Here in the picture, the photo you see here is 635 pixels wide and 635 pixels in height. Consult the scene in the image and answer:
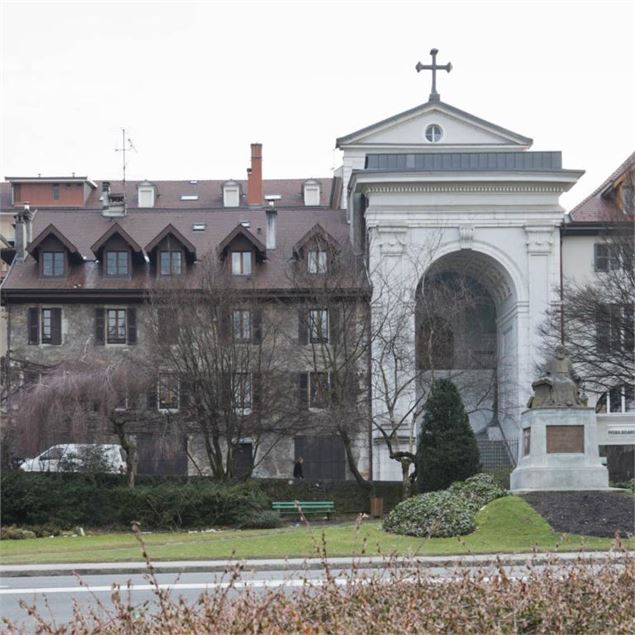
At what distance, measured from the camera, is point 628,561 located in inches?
498

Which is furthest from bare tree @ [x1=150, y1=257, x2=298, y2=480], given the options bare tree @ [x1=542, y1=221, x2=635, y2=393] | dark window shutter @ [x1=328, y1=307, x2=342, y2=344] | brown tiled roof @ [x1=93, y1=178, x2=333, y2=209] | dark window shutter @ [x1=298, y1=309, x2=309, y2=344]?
brown tiled roof @ [x1=93, y1=178, x2=333, y2=209]

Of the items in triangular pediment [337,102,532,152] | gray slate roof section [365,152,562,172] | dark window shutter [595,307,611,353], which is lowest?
dark window shutter [595,307,611,353]

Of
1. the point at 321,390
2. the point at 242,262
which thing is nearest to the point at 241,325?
the point at 321,390

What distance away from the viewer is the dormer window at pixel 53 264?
57.0 m

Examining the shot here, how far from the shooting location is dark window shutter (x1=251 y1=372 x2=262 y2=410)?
49406mm

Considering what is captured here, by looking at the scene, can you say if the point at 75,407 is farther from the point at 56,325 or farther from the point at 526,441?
the point at 526,441

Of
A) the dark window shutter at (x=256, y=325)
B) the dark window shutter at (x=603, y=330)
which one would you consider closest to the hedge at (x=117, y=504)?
the dark window shutter at (x=256, y=325)

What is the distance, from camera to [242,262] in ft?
187

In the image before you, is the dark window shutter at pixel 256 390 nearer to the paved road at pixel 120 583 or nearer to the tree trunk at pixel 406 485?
the tree trunk at pixel 406 485

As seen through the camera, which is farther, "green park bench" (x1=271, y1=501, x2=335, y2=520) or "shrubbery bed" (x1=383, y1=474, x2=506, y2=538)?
"green park bench" (x1=271, y1=501, x2=335, y2=520)

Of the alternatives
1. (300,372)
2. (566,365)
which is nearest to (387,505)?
(300,372)

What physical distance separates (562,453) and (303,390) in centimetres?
2028

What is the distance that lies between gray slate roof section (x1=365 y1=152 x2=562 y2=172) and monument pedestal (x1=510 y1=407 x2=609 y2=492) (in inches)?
931

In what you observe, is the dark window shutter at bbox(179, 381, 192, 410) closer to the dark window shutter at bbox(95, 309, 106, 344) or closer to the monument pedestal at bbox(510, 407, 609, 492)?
the dark window shutter at bbox(95, 309, 106, 344)
